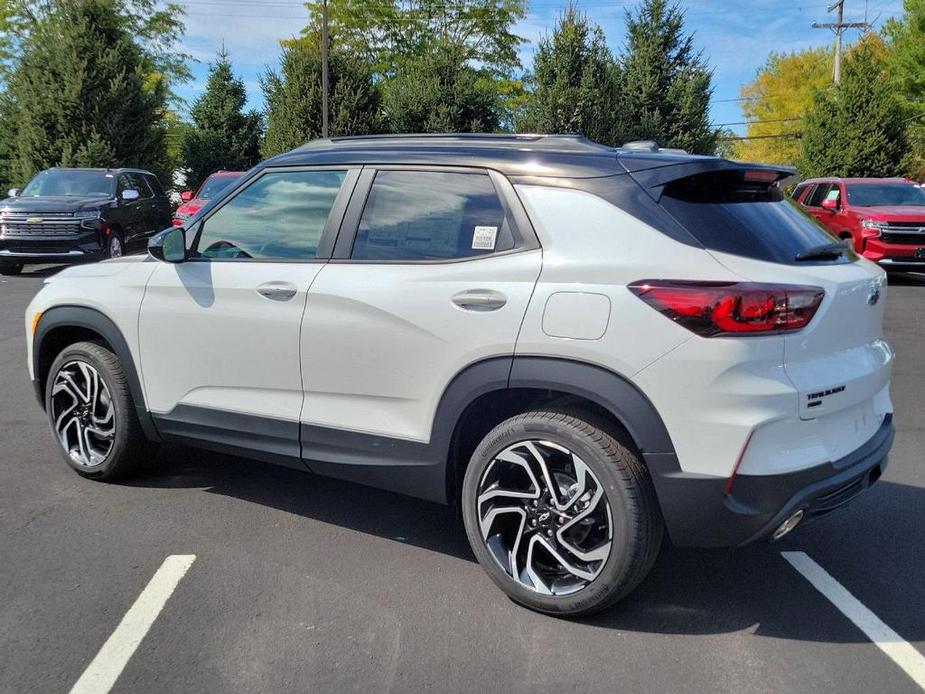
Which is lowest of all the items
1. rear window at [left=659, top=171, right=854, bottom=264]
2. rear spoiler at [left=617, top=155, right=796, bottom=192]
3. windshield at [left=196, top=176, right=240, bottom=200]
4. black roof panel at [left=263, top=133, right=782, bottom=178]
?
rear window at [left=659, top=171, right=854, bottom=264]

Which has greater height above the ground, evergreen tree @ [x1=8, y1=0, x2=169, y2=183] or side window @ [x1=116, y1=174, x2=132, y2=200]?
evergreen tree @ [x1=8, y1=0, x2=169, y2=183]

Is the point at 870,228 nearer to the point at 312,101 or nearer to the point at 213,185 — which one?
the point at 213,185

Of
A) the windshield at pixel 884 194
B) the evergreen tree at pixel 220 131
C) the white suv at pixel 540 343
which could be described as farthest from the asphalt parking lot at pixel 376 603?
the evergreen tree at pixel 220 131

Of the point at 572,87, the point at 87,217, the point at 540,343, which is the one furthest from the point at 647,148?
the point at 572,87

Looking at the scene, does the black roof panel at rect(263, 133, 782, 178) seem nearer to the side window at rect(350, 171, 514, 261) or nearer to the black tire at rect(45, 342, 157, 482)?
the side window at rect(350, 171, 514, 261)

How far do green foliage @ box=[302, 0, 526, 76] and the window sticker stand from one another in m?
42.3

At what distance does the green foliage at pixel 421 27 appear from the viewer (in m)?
43.9

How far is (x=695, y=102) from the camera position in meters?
28.5

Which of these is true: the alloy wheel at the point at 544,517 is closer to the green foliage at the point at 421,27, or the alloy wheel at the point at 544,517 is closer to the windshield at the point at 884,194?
the windshield at the point at 884,194

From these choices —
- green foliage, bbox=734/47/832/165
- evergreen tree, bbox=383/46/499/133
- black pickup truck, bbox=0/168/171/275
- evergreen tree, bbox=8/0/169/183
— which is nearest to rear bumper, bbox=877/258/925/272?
black pickup truck, bbox=0/168/171/275

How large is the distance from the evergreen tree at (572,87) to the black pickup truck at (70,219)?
14303 mm

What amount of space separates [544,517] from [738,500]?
0.72m

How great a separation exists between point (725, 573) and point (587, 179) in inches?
69.7

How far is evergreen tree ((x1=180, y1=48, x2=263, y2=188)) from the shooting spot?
35156mm
